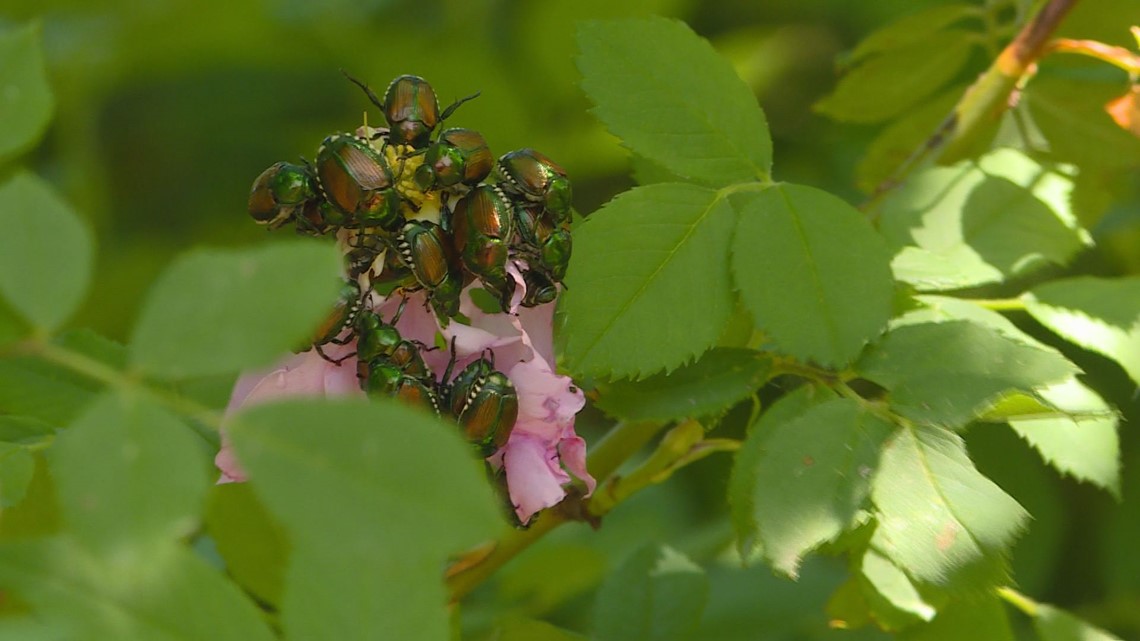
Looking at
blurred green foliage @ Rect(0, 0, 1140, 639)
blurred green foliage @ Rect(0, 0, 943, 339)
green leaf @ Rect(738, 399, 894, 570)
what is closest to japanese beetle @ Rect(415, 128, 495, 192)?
green leaf @ Rect(738, 399, 894, 570)

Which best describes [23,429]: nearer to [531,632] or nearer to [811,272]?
[531,632]

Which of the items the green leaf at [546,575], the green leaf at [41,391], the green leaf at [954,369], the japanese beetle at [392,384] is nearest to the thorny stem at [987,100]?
the green leaf at [954,369]

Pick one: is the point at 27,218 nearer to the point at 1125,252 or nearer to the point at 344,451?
the point at 344,451

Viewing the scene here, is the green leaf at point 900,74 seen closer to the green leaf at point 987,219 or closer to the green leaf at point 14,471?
the green leaf at point 987,219

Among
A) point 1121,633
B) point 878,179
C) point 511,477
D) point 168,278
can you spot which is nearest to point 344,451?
point 168,278

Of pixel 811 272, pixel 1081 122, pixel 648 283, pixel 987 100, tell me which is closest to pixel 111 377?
pixel 648 283
